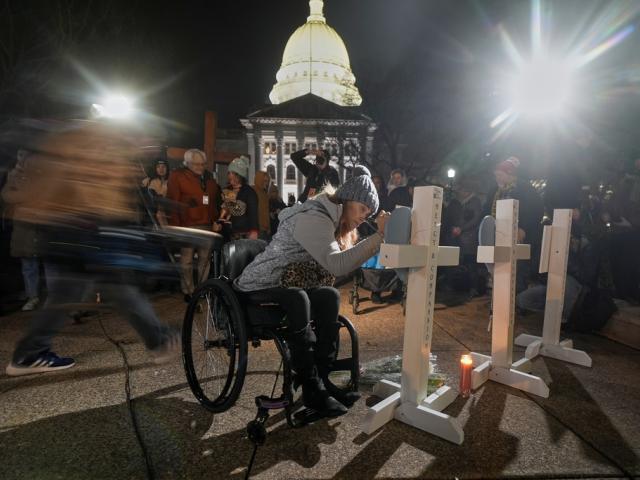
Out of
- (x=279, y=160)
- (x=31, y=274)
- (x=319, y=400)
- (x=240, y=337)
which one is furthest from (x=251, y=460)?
(x=279, y=160)

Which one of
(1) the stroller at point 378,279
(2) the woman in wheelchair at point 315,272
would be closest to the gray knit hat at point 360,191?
(2) the woman in wheelchair at point 315,272

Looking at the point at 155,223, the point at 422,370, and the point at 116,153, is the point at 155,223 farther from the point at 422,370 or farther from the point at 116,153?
the point at 422,370

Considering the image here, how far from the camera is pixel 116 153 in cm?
280

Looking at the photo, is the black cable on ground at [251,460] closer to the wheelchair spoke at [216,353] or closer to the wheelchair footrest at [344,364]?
the wheelchair spoke at [216,353]

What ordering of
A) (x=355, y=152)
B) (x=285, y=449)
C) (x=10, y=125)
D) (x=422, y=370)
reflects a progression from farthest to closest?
(x=355, y=152)
(x=10, y=125)
(x=422, y=370)
(x=285, y=449)

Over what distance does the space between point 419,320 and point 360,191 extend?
878mm

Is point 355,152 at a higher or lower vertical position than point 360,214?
higher

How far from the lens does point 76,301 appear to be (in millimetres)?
2791

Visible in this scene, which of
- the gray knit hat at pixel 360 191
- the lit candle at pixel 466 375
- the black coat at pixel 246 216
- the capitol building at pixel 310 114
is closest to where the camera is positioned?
the gray knit hat at pixel 360 191

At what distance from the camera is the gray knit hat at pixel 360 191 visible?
242cm

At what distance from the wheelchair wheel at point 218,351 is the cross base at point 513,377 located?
1812 millimetres

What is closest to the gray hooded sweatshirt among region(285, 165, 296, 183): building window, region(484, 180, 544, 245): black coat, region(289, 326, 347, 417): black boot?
region(289, 326, 347, 417): black boot

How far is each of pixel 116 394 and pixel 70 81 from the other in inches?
467

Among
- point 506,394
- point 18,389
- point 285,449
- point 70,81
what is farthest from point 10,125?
point 70,81
